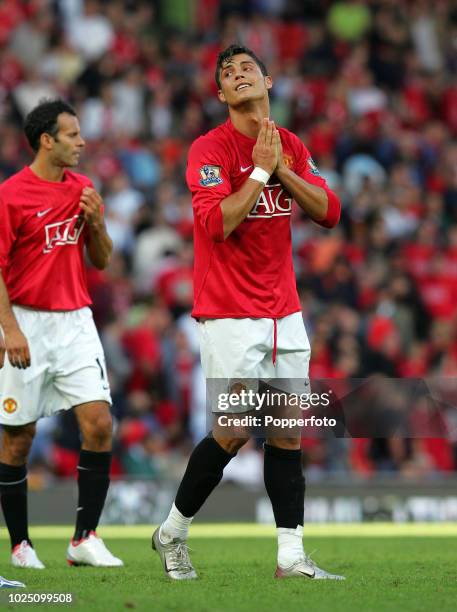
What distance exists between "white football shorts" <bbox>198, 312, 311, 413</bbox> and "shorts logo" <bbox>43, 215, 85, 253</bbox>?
1307mm

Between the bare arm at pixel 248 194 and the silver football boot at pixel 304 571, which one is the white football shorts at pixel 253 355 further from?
the silver football boot at pixel 304 571

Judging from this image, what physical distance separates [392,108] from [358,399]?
11.8m

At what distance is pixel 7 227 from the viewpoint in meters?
7.04

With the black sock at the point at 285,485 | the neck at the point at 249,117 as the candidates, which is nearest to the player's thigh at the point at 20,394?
the black sock at the point at 285,485

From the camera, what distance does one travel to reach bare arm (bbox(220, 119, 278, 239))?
5918mm

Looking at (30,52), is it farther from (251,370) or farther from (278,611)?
(278,611)

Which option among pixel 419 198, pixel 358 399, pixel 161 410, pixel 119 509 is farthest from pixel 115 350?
pixel 358 399

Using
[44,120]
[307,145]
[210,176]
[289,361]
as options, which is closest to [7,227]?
[44,120]

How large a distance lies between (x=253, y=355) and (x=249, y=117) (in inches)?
44.3

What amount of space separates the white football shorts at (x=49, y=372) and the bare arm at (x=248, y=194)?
161 centimetres

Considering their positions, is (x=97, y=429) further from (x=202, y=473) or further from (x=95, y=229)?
(x=202, y=473)

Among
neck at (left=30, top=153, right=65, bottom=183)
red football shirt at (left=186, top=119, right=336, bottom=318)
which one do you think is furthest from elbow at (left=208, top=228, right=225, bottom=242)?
neck at (left=30, top=153, right=65, bottom=183)

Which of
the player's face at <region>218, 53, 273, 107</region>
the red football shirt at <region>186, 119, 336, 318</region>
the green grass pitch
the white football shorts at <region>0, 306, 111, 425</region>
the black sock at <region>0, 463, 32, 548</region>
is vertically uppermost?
the player's face at <region>218, 53, 273, 107</region>

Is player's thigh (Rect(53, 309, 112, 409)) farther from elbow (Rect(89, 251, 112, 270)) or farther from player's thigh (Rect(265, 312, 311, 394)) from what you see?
player's thigh (Rect(265, 312, 311, 394))
